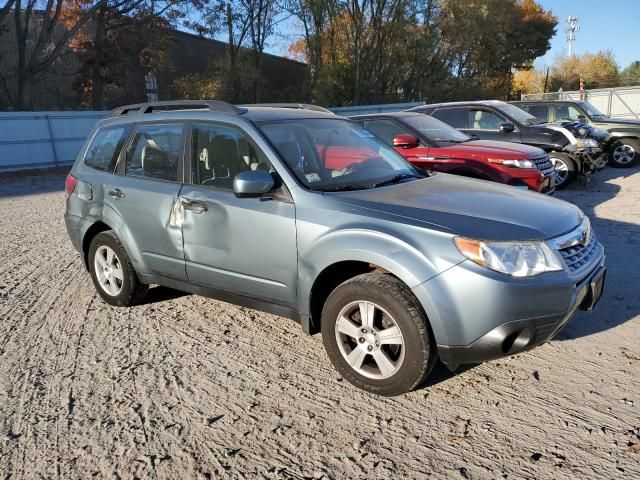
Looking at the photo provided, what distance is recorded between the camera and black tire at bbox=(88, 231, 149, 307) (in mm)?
4691

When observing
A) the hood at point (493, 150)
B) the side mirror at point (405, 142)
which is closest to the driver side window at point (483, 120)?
the hood at point (493, 150)

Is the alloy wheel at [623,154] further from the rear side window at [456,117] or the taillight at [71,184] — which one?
the taillight at [71,184]

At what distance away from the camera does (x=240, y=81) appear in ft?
96.2

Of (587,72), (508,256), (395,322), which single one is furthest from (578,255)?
(587,72)

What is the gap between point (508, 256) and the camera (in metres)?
2.96

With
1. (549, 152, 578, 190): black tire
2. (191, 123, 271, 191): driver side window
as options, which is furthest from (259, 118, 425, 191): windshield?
(549, 152, 578, 190): black tire

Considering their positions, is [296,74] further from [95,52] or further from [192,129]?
[192,129]

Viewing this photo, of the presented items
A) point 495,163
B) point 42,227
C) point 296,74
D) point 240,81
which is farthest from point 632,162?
point 296,74

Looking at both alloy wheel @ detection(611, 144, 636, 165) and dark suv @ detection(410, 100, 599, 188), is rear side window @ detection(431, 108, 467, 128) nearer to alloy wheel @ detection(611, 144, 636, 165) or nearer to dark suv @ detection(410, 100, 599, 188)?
dark suv @ detection(410, 100, 599, 188)

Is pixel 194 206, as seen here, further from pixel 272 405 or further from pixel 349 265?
pixel 272 405

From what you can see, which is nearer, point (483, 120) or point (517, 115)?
point (483, 120)

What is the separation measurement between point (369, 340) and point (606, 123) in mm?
11865

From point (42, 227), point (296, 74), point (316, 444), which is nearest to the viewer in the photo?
point (316, 444)

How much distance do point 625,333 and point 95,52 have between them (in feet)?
85.0
